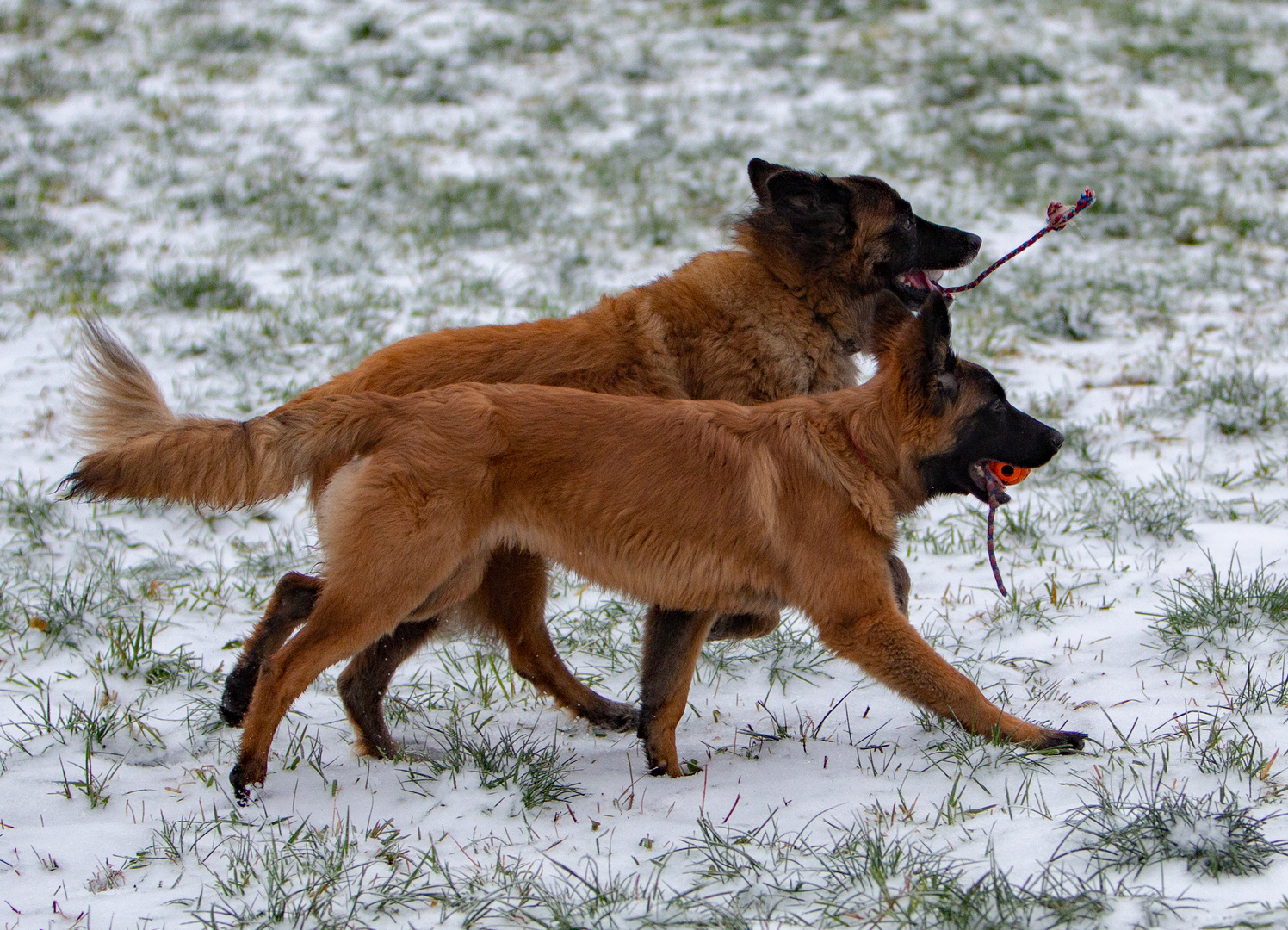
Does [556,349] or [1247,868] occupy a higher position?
[556,349]

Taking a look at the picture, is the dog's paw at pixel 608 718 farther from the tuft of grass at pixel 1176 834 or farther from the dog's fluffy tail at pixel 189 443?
the tuft of grass at pixel 1176 834

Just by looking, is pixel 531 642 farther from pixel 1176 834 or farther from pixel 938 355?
pixel 1176 834

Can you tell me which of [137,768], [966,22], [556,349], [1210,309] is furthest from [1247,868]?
[966,22]

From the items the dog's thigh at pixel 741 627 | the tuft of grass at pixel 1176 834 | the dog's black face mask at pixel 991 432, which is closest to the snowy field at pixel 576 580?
the tuft of grass at pixel 1176 834

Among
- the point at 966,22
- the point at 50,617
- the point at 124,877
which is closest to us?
the point at 124,877

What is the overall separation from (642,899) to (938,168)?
29.4 ft

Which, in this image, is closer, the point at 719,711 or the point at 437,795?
the point at 437,795

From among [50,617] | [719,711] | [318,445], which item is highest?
[318,445]

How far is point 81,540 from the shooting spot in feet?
17.2

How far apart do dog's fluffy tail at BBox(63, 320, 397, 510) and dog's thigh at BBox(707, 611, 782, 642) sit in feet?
4.54

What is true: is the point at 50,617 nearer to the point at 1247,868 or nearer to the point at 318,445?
the point at 318,445

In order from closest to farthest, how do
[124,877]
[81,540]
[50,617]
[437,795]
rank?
[124,877]
[437,795]
[50,617]
[81,540]

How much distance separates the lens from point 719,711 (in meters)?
4.16

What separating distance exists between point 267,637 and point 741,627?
1.59 meters
